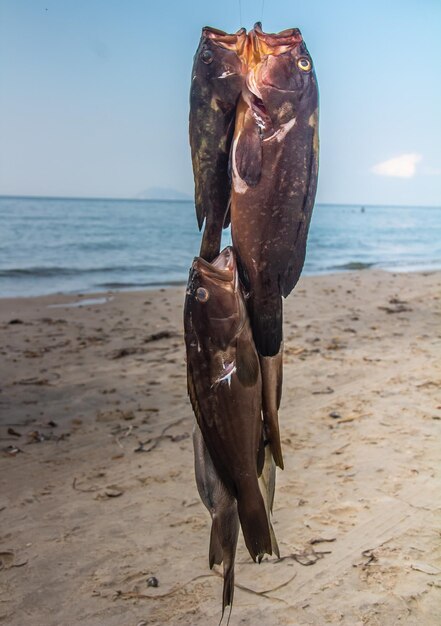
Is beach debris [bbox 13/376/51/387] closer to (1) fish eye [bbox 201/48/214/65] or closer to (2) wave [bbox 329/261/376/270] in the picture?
(1) fish eye [bbox 201/48/214/65]

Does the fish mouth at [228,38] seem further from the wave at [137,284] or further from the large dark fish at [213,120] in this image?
the wave at [137,284]

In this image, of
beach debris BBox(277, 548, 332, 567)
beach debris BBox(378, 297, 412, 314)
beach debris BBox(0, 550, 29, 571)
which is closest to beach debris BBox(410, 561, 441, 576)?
beach debris BBox(277, 548, 332, 567)

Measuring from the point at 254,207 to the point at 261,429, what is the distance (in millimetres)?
570

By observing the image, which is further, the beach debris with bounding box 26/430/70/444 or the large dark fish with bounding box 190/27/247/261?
the beach debris with bounding box 26/430/70/444

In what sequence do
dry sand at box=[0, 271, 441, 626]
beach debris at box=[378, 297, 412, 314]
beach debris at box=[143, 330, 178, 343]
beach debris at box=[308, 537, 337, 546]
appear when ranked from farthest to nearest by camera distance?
1. beach debris at box=[378, 297, 412, 314]
2. beach debris at box=[143, 330, 178, 343]
3. beach debris at box=[308, 537, 337, 546]
4. dry sand at box=[0, 271, 441, 626]

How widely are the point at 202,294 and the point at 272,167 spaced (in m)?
0.34

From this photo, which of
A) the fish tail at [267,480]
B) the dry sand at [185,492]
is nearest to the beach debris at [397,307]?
the dry sand at [185,492]

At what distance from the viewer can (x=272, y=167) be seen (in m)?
1.47

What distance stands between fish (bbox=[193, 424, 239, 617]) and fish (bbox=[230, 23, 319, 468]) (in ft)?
1.23

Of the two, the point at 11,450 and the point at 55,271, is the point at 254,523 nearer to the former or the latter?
the point at 11,450

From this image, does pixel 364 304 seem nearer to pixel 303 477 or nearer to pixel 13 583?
pixel 303 477

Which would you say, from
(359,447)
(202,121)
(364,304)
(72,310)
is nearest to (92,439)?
(359,447)

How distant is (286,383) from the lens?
6598 millimetres

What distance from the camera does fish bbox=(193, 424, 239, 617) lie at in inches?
64.9
